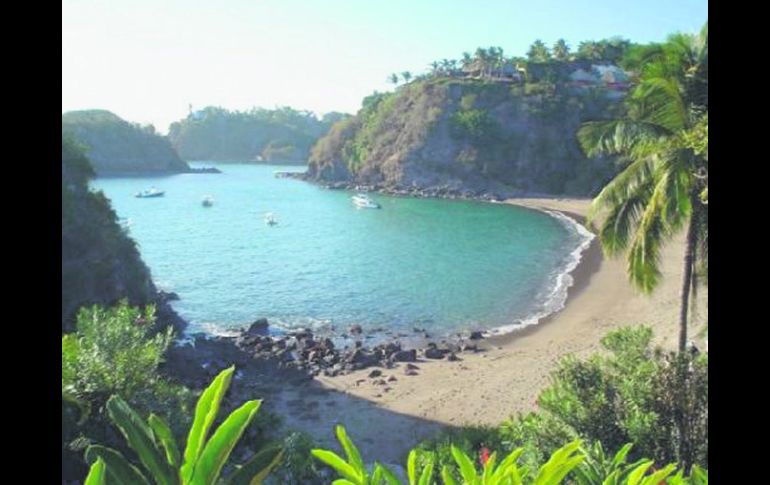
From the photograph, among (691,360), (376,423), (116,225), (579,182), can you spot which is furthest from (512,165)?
(691,360)

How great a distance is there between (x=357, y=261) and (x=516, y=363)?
21889mm

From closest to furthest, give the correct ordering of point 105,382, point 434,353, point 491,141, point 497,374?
1. point 105,382
2. point 497,374
3. point 434,353
4. point 491,141

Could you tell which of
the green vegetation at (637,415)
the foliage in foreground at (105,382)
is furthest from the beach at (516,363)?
the foliage in foreground at (105,382)

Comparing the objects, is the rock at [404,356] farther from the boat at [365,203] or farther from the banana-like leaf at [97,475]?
the boat at [365,203]

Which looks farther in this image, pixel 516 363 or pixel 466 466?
pixel 516 363

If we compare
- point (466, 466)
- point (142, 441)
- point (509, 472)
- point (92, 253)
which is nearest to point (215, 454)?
point (142, 441)

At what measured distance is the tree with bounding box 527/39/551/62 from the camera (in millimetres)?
90688

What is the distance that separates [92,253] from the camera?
2431 centimetres

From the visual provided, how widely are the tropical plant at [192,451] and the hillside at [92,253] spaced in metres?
18.7

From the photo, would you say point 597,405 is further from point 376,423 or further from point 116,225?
point 116,225

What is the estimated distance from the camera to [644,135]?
496 inches

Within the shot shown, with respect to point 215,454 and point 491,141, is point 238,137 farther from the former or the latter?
point 215,454

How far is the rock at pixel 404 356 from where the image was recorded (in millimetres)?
22672

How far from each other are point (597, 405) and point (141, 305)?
22.2 metres
